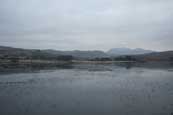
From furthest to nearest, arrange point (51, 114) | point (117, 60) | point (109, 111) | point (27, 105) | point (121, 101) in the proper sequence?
point (117, 60) < point (121, 101) < point (27, 105) < point (109, 111) < point (51, 114)

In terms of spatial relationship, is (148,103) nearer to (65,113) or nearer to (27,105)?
(65,113)

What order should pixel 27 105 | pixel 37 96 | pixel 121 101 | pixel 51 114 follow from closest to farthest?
pixel 51 114 < pixel 27 105 < pixel 121 101 < pixel 37 96

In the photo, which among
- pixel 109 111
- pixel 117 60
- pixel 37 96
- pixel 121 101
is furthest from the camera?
pixel 117 60

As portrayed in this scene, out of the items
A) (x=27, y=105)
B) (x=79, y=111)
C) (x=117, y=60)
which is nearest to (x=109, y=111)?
(x=79, y=111)

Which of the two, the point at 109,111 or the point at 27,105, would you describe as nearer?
the point at 109,111

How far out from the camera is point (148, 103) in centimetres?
1287

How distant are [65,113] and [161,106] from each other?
6.37 m

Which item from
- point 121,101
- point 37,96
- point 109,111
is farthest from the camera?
point 37,96

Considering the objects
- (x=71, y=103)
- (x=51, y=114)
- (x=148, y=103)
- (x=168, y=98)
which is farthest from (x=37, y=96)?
(x=168, y=98)

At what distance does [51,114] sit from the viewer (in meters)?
10.6

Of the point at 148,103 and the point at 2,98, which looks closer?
the point at 148,103

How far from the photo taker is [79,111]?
439 inches

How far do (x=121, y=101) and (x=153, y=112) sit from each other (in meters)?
3.05

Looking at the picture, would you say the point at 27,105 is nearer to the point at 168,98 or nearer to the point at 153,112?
the point at 153,112
